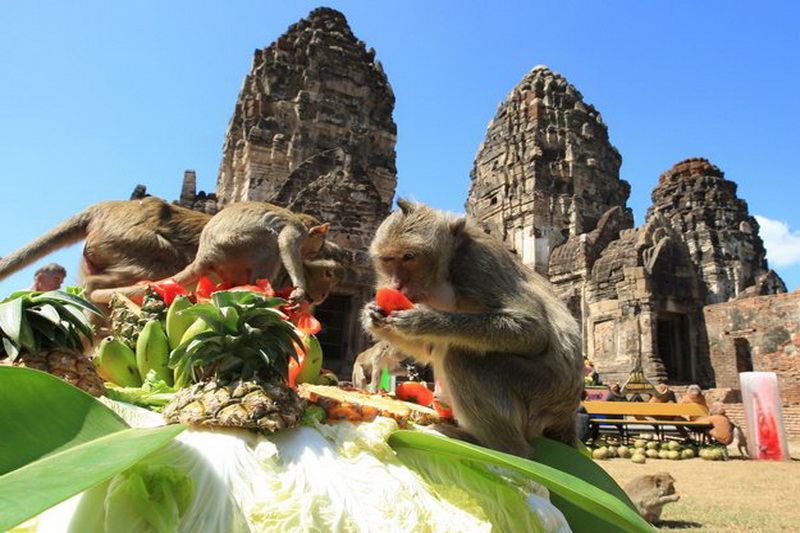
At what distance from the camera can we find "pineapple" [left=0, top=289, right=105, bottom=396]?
1.46 metres

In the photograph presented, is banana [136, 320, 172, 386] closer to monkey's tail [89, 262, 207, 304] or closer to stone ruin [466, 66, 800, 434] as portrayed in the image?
monkey's tail [89, 262, 207, 304]

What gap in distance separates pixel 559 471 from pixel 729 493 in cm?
649

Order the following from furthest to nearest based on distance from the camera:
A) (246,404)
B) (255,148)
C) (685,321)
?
(685,321)
(255,148)
(246,404)

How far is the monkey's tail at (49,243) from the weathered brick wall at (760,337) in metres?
16.4

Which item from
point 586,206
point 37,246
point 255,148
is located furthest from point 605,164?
point 37,246

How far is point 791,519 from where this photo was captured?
16.0 feet

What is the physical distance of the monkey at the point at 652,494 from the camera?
4594 mm

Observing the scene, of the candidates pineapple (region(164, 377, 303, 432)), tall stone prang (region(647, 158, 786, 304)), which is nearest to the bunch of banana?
pineapple (region(164, 377, 303, 432))

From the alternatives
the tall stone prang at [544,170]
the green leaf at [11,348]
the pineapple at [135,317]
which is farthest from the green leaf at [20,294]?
the tall stone prang at [544,170]

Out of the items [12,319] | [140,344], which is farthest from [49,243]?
[12,319]

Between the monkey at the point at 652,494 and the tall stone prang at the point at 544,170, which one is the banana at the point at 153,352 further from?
the tall stone prang at the point at 544,170

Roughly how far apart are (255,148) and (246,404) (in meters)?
16.8

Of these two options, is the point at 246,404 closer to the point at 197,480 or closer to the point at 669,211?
the point at 197,480

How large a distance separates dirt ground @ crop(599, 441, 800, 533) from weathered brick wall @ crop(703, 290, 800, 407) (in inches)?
260
